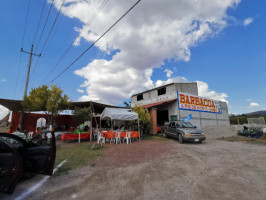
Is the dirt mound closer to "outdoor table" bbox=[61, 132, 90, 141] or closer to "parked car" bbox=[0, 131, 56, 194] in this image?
"outdoor table" bbox=[61, 132, 90, 141]

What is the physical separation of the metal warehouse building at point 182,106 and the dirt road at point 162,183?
31.1 ft

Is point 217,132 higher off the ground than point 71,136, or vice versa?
point 71,136

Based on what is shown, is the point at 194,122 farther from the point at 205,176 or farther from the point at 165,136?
the point at 205,176

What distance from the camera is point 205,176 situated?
3.82 meters

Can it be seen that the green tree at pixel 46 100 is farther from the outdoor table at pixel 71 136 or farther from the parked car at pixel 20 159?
the parked car at pixel 20 159

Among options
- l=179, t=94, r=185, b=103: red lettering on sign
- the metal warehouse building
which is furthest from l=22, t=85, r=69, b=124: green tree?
l=179, t=94, r=185, b=103: red lettering on sign

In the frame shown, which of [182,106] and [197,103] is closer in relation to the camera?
[182,106]

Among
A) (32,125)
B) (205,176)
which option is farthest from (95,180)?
(32,125)

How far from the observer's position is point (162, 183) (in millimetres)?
3375

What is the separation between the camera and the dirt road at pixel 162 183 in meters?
2.83

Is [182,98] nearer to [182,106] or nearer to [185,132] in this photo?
[182,106]

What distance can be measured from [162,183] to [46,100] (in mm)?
11546


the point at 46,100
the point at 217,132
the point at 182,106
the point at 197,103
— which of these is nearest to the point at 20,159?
the point at 46,100

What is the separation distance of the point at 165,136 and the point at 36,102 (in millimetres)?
11499
